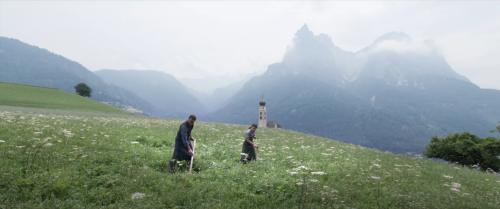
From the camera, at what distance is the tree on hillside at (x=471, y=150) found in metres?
31.2

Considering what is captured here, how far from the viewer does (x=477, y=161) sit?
33250mm

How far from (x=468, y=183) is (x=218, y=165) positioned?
13.8m

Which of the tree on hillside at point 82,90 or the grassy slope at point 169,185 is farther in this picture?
the tree on hillside at point 82,90

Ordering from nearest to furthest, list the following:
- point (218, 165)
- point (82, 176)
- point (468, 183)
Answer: point (82, 176), point (218, 165), point (468, 183)

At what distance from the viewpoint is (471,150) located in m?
32.2

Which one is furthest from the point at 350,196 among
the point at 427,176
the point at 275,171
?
the point at 427,176

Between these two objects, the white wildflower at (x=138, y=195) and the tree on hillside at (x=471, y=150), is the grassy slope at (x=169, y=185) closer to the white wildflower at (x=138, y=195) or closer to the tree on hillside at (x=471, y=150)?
the white wildflower at (x=138, y=195)

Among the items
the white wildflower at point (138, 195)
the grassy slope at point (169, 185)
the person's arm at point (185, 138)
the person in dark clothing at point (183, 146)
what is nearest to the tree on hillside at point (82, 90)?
the grassy slope at point (169, 185)

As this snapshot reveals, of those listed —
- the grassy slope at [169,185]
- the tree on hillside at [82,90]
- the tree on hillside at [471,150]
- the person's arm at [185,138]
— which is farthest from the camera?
the tree on hillside at [82,90]

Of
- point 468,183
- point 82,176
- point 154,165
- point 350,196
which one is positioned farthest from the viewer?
point 468,183

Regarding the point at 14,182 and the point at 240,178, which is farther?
the point at 240,178

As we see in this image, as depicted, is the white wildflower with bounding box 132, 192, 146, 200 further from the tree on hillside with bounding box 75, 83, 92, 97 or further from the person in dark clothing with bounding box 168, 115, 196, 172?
the tree on hillside with bounding box 75, 83, 92, 97

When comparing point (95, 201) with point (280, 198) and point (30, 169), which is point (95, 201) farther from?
point (280, 198)

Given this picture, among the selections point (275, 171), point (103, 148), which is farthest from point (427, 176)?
point (103, 148)
